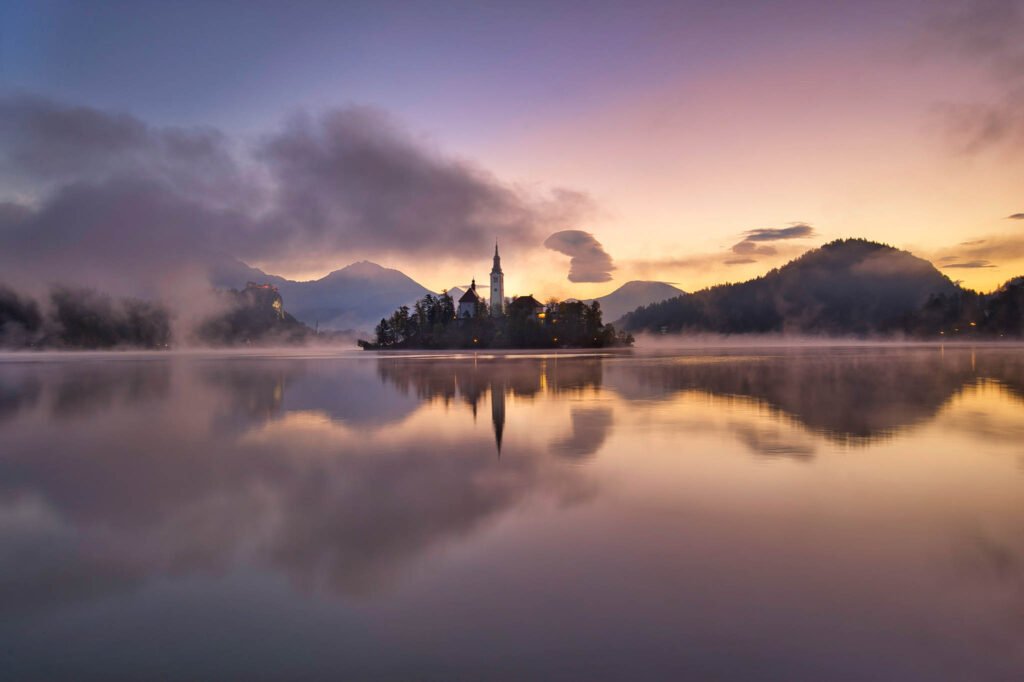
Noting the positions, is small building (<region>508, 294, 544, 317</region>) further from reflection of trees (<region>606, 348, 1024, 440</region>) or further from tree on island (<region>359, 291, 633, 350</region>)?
reflection of trees (<region>606, 348, 1024, 440</region>)

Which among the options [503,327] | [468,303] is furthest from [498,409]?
[468,303]

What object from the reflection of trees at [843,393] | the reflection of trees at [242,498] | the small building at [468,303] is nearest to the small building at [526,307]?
the small building at [468,303]

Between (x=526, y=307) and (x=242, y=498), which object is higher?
(x=526, y=307)

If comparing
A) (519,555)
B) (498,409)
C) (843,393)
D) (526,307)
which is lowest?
(843,393)

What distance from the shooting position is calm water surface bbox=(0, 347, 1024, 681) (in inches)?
253

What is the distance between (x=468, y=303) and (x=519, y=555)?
18283 centimetres

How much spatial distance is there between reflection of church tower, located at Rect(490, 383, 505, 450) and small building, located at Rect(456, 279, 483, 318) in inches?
5721

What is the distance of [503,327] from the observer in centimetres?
16638

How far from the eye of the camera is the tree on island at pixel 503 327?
163875 mm

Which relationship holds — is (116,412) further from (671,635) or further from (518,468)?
(671,635)

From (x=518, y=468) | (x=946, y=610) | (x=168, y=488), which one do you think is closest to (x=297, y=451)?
(x=168, y=488)

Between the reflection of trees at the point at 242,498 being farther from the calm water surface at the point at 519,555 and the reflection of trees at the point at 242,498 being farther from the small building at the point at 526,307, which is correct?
the small building at the point at 526,307

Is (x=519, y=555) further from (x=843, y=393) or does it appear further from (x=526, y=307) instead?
(x=526, y=307)

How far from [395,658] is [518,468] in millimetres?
8966
